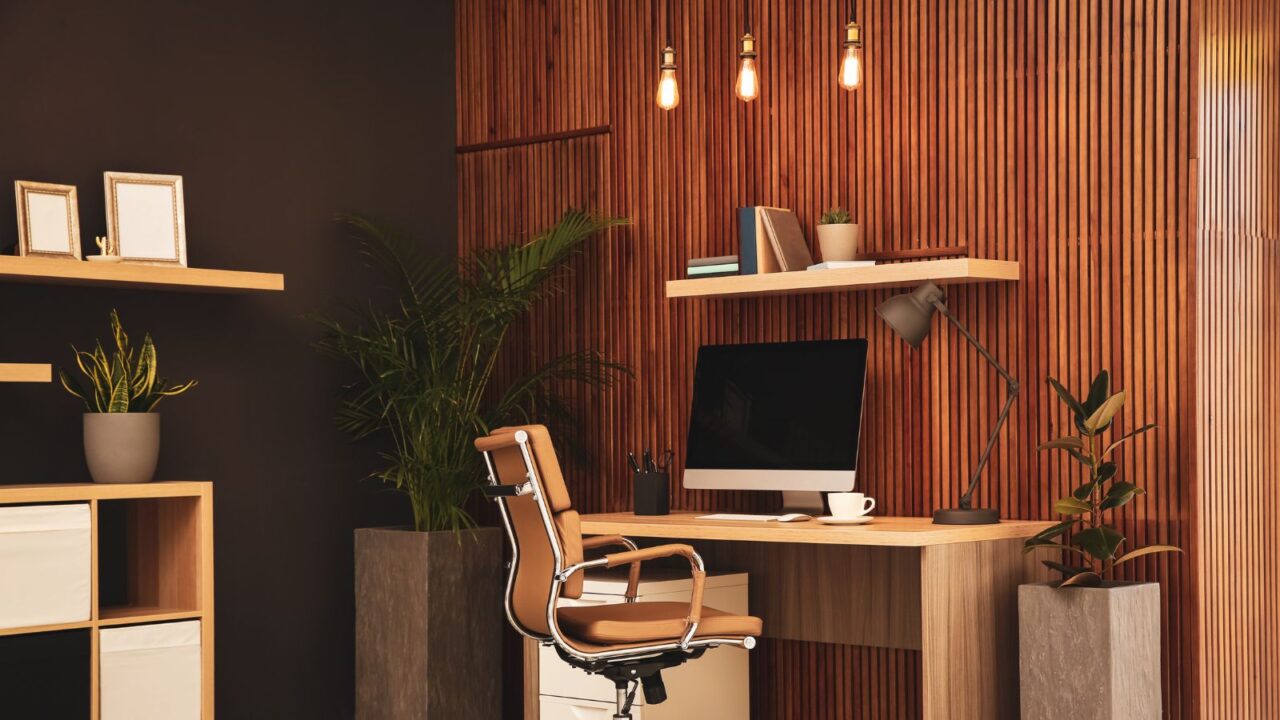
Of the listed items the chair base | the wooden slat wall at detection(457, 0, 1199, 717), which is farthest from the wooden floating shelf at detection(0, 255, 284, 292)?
the chair base

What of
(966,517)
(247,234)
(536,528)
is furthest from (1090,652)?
(247,234)

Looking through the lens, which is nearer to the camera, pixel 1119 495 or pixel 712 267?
pixel 1119 495

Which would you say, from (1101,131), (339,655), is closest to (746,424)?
(1101,131)

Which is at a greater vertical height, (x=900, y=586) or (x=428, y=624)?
(x=900, y=586)

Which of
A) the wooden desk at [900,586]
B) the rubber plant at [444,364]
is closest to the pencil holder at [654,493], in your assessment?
the wooden desk at [900,586]

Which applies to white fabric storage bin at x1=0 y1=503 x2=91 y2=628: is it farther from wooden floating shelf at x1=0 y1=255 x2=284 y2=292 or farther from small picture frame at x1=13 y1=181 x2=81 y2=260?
small picture frame at x1=13 y1=181 x2=81 y2=260

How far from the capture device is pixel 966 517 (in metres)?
4.55

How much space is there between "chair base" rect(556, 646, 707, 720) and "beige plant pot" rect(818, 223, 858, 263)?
5.07ft

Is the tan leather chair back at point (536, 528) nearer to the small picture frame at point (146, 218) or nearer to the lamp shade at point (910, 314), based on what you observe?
the lamp shade at point (910, 314)

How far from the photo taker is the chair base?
411 centimetres

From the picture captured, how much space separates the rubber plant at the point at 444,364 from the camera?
5.64 m

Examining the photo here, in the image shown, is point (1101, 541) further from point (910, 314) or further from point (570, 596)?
point (570, 596)

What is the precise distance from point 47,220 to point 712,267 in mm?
2261

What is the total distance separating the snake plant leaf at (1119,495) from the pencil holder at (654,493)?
156 centimetres
